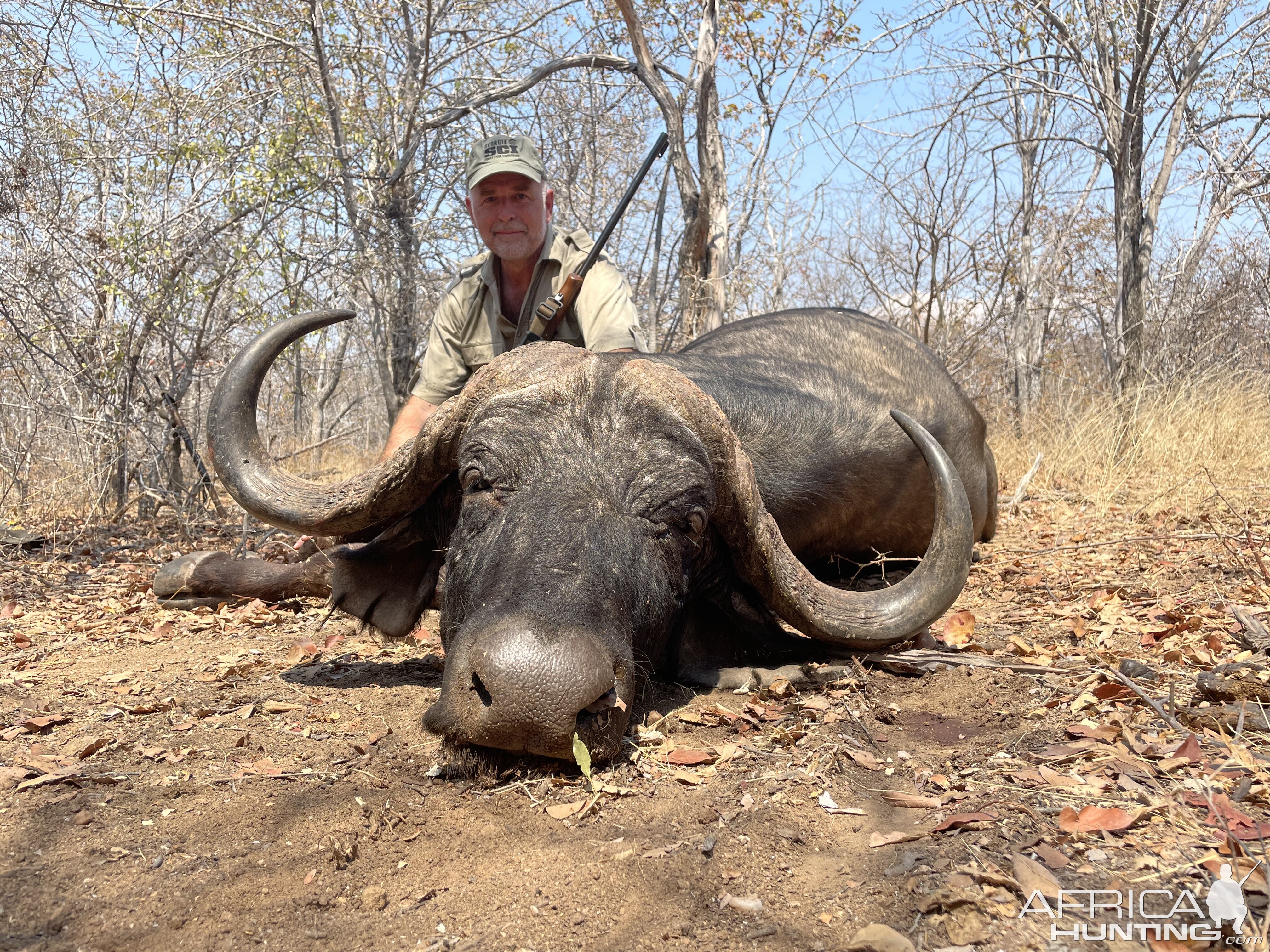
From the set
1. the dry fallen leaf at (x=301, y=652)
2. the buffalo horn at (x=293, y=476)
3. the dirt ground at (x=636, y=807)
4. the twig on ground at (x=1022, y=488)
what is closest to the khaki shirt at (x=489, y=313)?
the dry fallen leaf at (x=301, y=652)

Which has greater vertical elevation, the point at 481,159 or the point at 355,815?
the point at 481,159

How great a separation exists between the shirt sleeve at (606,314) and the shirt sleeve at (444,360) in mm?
796

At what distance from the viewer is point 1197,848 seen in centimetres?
180

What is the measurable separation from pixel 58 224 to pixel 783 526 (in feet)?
19.3

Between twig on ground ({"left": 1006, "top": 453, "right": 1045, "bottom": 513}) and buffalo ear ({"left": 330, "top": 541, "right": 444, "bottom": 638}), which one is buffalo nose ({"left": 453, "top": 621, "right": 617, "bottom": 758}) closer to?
buffalo ear ({"left": 330, "top": 541, "right": 444, "bottom": 638})

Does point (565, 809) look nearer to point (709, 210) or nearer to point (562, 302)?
point (562, 302)

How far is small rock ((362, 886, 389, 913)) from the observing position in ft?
6.12

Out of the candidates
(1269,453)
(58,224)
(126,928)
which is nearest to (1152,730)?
(126,928)

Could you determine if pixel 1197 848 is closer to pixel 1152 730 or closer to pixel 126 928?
pixel 1152 730

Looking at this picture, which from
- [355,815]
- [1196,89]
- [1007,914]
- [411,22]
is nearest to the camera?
[1007,914]

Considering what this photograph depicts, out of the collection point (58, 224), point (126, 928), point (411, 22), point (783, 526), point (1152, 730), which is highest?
point (411, 22)

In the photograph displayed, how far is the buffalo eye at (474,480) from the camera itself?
2.95 meters

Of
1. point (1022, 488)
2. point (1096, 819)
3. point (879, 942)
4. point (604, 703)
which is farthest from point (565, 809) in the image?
point (1022, 488)

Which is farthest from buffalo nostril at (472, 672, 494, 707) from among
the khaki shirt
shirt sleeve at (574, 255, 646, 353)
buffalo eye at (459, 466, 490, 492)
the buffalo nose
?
the khaki shirt
